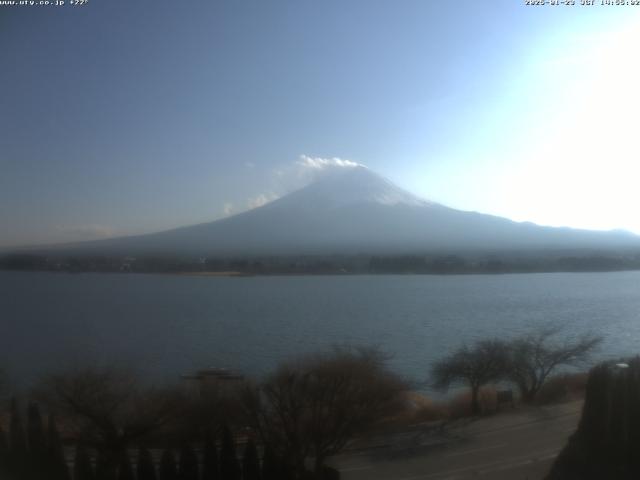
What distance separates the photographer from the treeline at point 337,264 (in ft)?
18.7

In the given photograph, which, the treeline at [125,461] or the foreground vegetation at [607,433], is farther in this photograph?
the foreground vegetation at [607,433]

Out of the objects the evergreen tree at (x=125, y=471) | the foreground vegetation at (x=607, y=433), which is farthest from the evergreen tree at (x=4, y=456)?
the foreground vegetation at (x=607, y=433)

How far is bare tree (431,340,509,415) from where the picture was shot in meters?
4.63

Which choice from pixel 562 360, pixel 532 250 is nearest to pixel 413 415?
pixel 562 360

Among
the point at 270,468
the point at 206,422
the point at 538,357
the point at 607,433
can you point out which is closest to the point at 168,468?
the point at 206,422

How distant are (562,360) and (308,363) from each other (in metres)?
2.64

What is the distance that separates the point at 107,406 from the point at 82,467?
0.50m

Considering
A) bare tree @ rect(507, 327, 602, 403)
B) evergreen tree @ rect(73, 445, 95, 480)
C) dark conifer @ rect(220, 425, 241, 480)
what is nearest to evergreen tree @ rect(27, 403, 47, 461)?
evergreen tree @ rect(73, 445, 95, 480)

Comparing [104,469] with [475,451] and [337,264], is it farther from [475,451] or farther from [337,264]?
[337,264]

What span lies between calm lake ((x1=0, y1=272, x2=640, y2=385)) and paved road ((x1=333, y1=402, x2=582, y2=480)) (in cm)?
65

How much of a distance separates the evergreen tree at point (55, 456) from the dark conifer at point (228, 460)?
1.12 m

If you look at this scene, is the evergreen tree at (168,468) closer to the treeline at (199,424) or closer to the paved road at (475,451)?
the treeline at (199,424)

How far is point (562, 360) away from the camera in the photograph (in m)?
4.85

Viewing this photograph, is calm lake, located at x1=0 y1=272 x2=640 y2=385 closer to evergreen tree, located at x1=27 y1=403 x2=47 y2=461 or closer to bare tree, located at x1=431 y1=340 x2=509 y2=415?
bare tree, located at x1=431 y1=340 x2=509 y2=415
